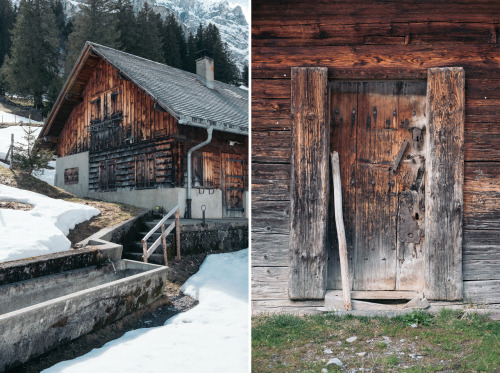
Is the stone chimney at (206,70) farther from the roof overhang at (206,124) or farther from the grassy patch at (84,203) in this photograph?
the grassy patch at (84,203)

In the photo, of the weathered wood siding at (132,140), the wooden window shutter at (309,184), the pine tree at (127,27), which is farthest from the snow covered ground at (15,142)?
the wooden window shutter at (309,184)

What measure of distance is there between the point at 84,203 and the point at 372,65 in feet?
22.7

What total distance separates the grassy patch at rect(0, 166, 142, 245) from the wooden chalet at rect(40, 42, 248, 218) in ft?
3.55

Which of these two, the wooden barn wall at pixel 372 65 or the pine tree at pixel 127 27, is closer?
the wooden barn wall at pixel 372 65

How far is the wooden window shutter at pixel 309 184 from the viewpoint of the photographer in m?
2.82

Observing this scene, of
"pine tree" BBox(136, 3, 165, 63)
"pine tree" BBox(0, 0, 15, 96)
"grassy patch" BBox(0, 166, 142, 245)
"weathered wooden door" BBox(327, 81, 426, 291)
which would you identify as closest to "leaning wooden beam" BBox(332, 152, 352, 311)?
"weathered wooden door" BBox(327, 81, 426, 291)

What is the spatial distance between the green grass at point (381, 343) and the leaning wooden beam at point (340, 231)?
0.14m

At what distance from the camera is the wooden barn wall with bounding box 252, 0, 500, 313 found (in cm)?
285

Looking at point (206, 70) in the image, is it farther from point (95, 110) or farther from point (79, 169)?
point (79, 169)

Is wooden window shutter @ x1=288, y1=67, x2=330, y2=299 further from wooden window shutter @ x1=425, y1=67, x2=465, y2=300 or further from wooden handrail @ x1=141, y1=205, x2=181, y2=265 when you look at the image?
wooden handrail @ x1=141, y1=205, x2=181, y2=265

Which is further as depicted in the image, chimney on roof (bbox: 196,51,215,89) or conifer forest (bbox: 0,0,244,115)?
conifer forest (bbox: 0,0,244,115)

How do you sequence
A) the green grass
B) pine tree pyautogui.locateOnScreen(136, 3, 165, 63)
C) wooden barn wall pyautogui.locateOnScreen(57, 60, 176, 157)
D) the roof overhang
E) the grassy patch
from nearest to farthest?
the green grass
the grassy patch
the roof overhang
wooden barn wall pyautogui.locateOnScreen(57, 60, 176, 157)
pine tree pyautogui.locateOnScreen(136, 3, 165, 63)

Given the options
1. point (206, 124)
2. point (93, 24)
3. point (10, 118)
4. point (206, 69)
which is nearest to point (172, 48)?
point (93, 24)

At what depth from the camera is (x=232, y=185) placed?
10141mm
